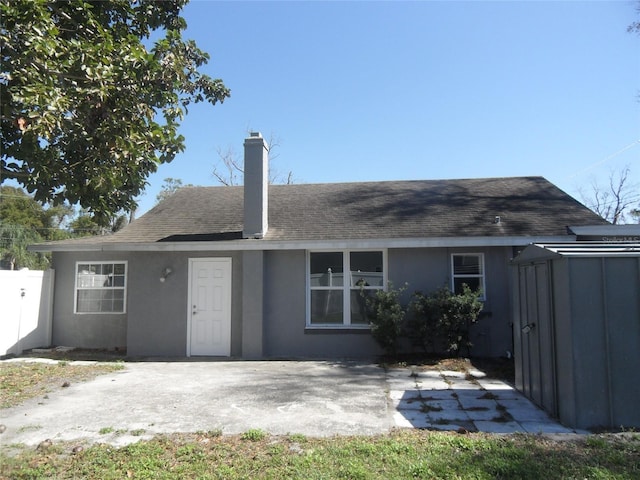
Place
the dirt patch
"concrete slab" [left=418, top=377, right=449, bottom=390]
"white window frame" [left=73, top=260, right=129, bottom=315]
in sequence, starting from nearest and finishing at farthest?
"concrete slab" [left=418, top=377, right=449, bottom=390], the dirt patch, "white window frame" [left=73, top=260, right=129, bottom=315]

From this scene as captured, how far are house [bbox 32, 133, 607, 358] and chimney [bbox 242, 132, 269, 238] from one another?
0.02m

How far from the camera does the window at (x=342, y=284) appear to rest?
10844 mm

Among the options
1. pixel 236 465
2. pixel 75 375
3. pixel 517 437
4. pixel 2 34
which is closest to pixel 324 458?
pixel 236 465

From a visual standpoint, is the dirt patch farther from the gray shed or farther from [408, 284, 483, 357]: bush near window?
the gray shed

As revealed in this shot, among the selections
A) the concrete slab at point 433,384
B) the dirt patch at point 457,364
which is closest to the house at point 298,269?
the dirt patch at point 457,364

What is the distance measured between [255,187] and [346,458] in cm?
762

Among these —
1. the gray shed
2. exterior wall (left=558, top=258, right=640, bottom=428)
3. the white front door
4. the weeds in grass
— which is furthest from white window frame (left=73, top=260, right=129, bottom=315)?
exterior wall (left=558, top=258, right=640, bottom=428)

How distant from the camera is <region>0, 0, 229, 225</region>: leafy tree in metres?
4.75

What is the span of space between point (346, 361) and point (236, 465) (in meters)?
5.77

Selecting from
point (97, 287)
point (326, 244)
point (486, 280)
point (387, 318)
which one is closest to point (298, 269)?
point (326, 244)

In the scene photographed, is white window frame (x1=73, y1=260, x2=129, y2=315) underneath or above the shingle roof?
underneath

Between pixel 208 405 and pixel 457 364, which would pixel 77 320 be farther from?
pixel 457 364

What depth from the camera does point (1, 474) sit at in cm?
427

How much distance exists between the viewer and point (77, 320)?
12242 millimetres
